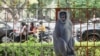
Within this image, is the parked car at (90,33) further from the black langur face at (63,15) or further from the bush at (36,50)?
the black langur face at (63,15)

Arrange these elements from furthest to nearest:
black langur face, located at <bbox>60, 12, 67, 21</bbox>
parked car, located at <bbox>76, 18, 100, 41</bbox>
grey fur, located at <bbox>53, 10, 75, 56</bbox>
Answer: parked car, located at <bbox>76, 18, 100, 41</bbox> < grey fur, located at <bbox>53, 10, 75, 56</bbox> < black langur face, located at <bbox>60, 12, 67, 21</bbox>

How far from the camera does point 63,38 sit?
4.15m

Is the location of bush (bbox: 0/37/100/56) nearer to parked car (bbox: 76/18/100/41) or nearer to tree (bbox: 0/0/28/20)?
parked car (bbox: 76/18/100/41)

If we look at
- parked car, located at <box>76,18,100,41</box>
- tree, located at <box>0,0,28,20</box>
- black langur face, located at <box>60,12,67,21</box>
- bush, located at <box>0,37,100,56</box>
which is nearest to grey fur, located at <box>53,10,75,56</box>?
black langur face, located at <box>60,12,67,21</box>

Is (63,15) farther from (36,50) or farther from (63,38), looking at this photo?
(36,50)

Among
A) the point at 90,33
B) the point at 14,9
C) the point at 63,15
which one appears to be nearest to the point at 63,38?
the point at 63,15

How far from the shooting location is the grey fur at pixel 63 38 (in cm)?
409

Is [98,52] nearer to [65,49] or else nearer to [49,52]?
[49,52]

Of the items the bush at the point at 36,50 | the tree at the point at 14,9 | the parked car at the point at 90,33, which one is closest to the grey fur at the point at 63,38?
the parked car at the point at 90,33

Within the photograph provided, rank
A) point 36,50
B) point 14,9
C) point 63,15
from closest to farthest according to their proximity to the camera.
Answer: point 63,15, point 36,50, point 14,9

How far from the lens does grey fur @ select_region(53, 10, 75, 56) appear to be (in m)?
4.09

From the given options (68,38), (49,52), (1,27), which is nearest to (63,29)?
(68,38)

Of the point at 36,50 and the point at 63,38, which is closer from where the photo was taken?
the point at 63,38

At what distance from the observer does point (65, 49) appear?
4.10m
